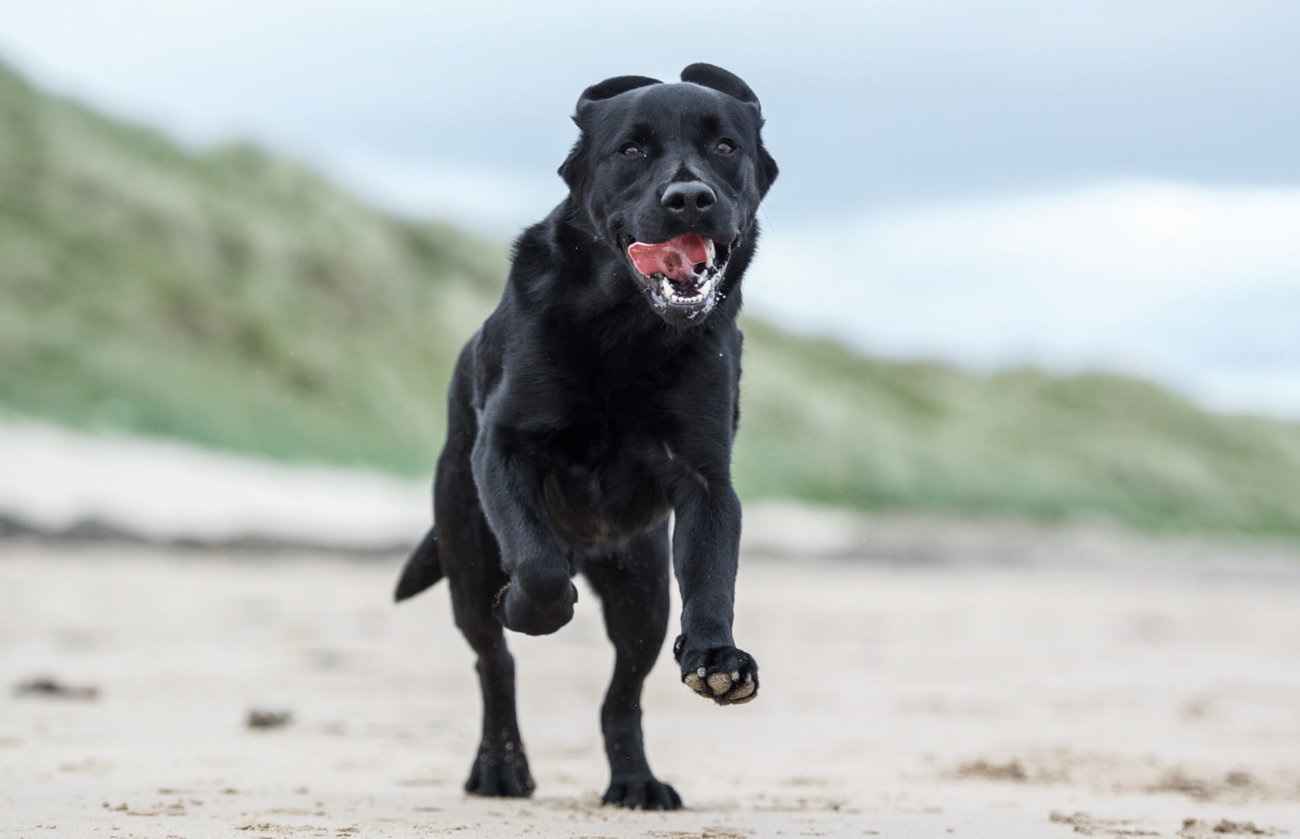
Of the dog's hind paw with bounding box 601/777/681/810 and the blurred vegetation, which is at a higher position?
the blurred vegetation

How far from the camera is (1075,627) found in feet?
46.1

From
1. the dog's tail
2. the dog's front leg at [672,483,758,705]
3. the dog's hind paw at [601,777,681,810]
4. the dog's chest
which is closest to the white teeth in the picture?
the dog's chest

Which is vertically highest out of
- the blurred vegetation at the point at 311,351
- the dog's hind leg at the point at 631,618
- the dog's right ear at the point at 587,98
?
the blurred vegetation at the point at 311,351

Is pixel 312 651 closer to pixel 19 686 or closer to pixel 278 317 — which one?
pixel 19 686

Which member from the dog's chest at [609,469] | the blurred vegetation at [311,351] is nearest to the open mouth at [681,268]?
the dog's chest at [609,469]

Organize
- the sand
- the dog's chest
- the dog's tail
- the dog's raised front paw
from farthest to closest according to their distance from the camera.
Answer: the dog's tail
the sand
the dog's chest
the dog's raised front paw

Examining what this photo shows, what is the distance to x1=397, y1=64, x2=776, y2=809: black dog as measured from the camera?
12.8 feet

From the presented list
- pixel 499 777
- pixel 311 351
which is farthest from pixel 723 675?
pixel 311 351

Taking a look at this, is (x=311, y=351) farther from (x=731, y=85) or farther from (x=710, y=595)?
(x=710, y=595)

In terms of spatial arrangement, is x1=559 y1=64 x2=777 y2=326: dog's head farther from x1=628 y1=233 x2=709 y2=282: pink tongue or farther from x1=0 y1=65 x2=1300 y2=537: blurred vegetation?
x1=0 y1=65 x2=1300 y2=537: blurred vegetation

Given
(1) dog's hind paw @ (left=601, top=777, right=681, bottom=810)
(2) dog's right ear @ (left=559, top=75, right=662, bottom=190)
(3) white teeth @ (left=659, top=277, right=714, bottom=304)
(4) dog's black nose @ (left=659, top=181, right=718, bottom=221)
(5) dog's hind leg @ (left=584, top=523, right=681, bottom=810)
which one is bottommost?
(1) dog's hind paw @ (left=601, top=777, right=681, bottom=810)

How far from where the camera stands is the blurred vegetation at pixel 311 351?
23.7 meters

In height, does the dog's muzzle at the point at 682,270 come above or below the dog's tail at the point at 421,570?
above

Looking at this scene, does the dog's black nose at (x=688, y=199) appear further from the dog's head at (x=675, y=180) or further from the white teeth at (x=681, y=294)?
the white teeth at (x=681, y=294)
